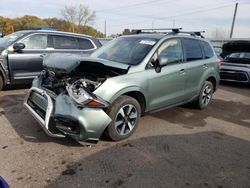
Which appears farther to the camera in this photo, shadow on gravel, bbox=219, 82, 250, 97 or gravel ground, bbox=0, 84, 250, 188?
shadow on gravel, bbox=219, 82, 250, 97

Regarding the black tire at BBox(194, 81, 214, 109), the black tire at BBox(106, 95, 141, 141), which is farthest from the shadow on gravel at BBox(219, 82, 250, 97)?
the black tire at BBox(106, 95, 141, 141)

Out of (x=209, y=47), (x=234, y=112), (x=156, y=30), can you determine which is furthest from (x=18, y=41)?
(x=234, y=112)

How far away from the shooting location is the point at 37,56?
6906mm

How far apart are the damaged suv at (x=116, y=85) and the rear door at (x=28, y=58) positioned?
2.56 m

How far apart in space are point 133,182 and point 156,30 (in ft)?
A: 12.3

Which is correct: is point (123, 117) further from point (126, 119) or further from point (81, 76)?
point (81, 76)

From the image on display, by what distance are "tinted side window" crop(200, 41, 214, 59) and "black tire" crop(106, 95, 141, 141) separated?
102 inches

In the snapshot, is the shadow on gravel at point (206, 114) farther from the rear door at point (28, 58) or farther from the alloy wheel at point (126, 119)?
the rear door at point (28, 58)

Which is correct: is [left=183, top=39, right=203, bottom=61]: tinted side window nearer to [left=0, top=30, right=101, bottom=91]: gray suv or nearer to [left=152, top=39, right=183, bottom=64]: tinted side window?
[left=152, top=39, right=183, bottom=64]: tinted side window

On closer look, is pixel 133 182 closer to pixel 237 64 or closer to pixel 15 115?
pixel 15 115

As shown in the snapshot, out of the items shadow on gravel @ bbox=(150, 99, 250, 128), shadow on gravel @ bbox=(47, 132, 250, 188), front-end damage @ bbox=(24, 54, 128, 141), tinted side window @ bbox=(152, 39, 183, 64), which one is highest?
tinted side window @ bbox=(152, 39, 183, 64)

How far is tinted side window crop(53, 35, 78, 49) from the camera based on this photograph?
7402 millimetres

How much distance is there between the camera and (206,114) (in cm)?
575

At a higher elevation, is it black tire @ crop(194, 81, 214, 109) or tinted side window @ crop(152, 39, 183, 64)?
tinted side window @ crop(152, 39, 183, 64)
